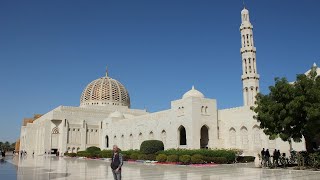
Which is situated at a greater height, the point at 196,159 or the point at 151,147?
the point at 151,147

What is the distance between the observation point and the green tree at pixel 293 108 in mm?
16281

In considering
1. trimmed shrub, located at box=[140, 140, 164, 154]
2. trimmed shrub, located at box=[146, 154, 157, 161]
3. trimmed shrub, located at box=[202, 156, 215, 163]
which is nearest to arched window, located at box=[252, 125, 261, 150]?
trimmed shrub, located at box=[202, 156, 215, 163]

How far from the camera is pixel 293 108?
16.6 metres

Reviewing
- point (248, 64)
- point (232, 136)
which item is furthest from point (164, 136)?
point (248, 64)

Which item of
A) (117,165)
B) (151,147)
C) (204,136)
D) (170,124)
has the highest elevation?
(170,124)

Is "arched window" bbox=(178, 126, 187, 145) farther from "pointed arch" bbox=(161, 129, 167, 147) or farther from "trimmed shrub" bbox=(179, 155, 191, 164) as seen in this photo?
"trimmed shrub" bbox=(179, 155, 191, 164)

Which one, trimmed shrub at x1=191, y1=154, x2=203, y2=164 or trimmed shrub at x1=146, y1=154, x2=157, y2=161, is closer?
trimmed shrub at x1=191, y1=154, x2=203, y2=164

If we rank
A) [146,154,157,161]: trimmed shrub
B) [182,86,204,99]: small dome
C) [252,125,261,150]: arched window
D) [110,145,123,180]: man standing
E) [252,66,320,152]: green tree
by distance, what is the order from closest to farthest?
[110,145,123,180]: man standing
[252,66,320,152]: green tree
[146,154,157,161]: trimmed shrub
[252,125,261,150]: arched window
[182,86,204,99]: small dome

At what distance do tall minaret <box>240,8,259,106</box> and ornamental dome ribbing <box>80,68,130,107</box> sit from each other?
3358 centimetres

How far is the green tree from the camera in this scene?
1628cm

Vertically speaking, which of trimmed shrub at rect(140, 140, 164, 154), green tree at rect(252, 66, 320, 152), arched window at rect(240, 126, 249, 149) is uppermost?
green tree at rect(252, 66, 320, 152)

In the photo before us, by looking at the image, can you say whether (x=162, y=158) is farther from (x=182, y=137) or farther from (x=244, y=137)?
(x=182, y=137)

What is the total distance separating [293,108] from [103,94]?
1986 inches

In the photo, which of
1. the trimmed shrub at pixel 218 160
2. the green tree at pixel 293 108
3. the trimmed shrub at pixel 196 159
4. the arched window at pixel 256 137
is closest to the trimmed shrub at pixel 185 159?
the trimmed shrub at pixel 196 159
